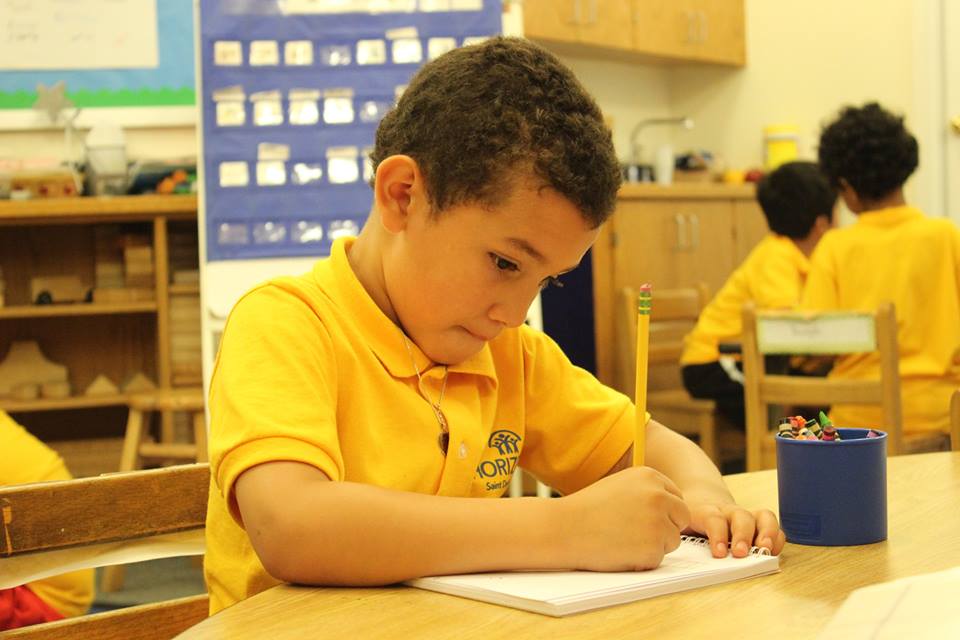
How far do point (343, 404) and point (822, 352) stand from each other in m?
1.73

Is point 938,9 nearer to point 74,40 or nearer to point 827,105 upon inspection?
point 827,105

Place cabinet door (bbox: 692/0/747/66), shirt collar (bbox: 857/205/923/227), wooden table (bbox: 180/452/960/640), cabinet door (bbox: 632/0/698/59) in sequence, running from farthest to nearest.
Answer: cabinet door (bbox: 692/0/747/66) < cabinet door (bbox: 632/0/698/59) < shirt collar (bbox: 857/205/923/227) < wooden table (bbox: 180/452/960/640)

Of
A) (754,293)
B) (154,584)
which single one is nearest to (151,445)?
(154,584)

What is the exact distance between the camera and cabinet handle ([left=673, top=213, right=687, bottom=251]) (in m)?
4.70

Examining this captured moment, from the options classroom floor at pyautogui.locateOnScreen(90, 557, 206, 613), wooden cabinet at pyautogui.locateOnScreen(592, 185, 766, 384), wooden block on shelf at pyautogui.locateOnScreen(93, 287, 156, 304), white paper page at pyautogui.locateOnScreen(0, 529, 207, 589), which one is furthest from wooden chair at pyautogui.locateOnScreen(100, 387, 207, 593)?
white paper page at pyautogui.locateOnScreen(0, 529, 207, 589)

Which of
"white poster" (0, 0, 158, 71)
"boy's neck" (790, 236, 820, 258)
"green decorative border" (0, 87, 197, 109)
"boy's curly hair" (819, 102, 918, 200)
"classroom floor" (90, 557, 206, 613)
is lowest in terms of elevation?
"classroom floor" (90, 557, 206, 613)

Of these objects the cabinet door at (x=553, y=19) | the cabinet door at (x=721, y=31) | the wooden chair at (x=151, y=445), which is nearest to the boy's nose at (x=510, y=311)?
the wooden chair at (x=151, y=445)

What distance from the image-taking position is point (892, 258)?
276 cm

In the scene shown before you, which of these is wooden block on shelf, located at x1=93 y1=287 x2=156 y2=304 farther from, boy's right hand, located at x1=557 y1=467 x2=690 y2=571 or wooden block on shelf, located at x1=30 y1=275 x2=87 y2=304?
boy's right hand, located at x1=557 y1=467 x2=690 y2=571

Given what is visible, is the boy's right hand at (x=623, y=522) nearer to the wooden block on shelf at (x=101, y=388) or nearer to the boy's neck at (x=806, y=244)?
the boy's neck at (x=806, y=244)

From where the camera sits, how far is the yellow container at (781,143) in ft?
17.0

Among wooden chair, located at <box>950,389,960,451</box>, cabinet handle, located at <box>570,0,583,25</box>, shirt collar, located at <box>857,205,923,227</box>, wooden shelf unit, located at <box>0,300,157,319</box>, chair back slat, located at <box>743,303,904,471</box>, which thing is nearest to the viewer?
wooden chair, located at <box>950,389,960,451</box>

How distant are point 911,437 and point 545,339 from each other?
1671 millimetres

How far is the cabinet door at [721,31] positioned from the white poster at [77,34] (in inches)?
100
